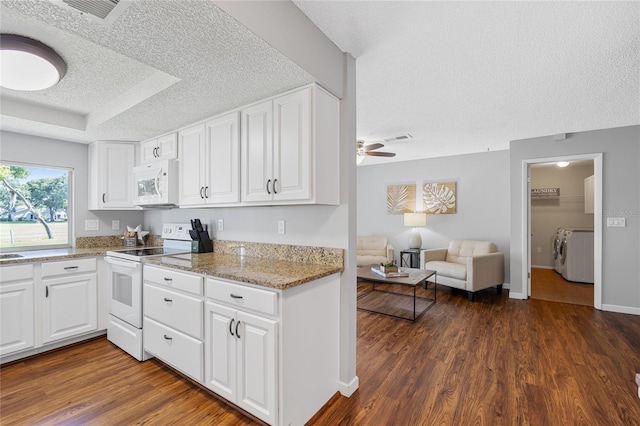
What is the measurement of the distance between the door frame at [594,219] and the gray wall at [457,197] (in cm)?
72

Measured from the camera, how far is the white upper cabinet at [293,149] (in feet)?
6.10

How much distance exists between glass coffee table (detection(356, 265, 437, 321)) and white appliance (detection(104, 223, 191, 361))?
2483mm

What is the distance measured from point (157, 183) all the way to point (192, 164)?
21.0 inches

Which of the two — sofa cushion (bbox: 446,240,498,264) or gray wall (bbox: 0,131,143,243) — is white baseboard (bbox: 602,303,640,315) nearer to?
sofa cushion (bbox: 446,240,498,264)

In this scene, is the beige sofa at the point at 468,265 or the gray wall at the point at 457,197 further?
the gray wall at the point at 457,197

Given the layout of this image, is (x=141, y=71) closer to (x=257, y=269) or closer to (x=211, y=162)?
(x=211, y=162)

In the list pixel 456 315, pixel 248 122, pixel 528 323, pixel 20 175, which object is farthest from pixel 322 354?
pixel 20 175

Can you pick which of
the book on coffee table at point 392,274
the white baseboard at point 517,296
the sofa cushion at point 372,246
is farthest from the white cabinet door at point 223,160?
the white baseboard at point 517,296

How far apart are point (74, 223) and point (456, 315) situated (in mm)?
4782

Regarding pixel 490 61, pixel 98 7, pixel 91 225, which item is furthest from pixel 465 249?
pixel 91 225

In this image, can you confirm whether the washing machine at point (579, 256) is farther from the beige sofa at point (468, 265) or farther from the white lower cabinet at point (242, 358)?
the white lower cabinet at point (242, 358)

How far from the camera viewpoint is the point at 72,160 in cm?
332

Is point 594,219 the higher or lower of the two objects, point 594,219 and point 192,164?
the lower

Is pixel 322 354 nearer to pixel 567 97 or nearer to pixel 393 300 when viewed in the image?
pixel 393 300
